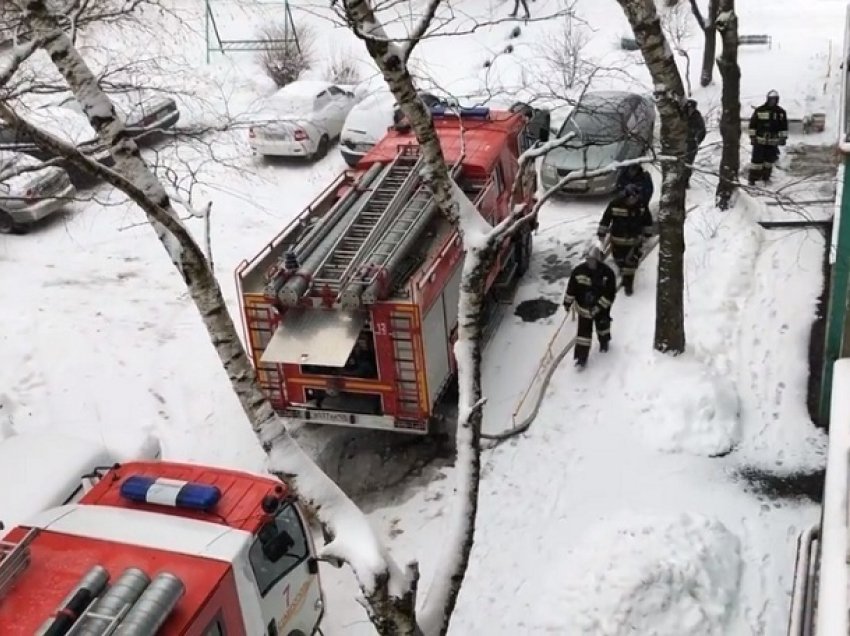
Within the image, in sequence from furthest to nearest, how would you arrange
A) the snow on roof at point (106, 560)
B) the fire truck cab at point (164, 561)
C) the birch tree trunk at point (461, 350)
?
the snow on roof at point (106, 560) < the fire truck cab at point (164, 561) < the birch tree trunk at point (461, 350)

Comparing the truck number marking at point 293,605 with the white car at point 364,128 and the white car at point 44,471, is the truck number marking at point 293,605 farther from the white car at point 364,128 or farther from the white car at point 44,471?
the white car at point 364,128

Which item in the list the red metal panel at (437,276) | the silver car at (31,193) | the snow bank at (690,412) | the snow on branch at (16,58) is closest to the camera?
the snow on branch at (16,58)

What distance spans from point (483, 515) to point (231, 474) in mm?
2589

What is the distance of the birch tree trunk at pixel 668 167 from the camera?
26.9 feet

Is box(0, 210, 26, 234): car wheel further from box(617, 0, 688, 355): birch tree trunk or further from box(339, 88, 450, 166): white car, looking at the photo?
box(617, 0, 688, 355): birch tree trunk

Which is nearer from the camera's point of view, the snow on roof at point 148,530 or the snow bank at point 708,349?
the snow on roof at point 148,530

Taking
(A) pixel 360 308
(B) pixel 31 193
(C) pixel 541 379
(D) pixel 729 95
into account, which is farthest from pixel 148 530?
(B) pixel 31 193

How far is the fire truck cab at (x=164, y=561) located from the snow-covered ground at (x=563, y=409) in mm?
1427

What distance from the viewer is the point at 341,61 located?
2195 centimetres

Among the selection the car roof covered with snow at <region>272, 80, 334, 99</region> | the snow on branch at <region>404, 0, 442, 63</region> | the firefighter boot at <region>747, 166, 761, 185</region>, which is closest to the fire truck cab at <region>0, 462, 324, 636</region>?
the snow on branch at <region>404, 0, 442, 63</region>

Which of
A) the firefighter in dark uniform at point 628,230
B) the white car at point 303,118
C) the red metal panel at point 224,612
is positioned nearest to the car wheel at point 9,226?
the white car at point 303,118

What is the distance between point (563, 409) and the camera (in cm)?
982

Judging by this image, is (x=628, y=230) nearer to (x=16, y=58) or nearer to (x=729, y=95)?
(x=729, y=95)

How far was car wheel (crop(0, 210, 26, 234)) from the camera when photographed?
14.6 metres
